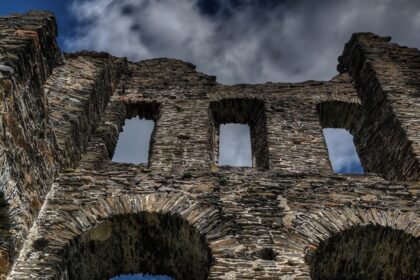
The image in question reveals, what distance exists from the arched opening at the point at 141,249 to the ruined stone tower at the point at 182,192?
0.7 inches

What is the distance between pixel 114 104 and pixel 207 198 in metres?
3.68

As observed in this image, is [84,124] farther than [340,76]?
No

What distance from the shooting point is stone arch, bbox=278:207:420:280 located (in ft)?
19.6

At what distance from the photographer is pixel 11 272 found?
17.1 feet

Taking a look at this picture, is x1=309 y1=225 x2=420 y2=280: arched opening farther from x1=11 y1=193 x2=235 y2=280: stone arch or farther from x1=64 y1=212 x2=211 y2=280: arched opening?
x1=64 y1=212 x2=211 y2=280: arched opening

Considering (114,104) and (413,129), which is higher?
(114,104)

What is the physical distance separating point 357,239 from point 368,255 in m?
0.31

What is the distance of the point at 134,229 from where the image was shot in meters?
6.31

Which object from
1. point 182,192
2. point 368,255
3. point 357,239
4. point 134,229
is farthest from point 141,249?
point 368,255

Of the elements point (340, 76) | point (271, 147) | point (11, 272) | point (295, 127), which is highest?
point (340, 76)

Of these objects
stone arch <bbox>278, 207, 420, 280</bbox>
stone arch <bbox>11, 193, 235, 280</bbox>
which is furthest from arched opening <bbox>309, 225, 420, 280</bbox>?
stone arch <bbox>11, 193, 235, 280</bbox>

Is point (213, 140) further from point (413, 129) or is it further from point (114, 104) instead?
point (413, 129)

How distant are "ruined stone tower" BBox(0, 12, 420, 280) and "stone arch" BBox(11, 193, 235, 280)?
0.7 inches

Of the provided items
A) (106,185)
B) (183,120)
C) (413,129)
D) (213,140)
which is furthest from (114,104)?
(413,129)
